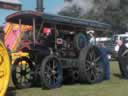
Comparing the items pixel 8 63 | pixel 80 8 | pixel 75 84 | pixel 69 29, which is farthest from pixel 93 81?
pixel 80 8

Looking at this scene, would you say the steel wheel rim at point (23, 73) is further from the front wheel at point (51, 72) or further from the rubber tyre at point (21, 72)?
the front wheel at point (51, 72)

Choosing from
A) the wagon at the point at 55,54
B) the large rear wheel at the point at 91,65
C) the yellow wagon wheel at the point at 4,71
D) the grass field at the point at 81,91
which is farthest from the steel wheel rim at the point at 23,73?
the yellow wagon wheel at the point at 4,71

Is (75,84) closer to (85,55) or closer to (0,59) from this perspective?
(85,55)

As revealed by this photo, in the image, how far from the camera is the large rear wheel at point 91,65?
12523 millimetres

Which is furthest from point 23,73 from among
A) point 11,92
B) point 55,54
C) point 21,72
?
point 11,92

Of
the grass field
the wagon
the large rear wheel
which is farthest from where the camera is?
the large rear wheel

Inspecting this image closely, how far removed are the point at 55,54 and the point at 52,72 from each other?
2.66 ft

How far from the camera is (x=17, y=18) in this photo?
479 inches

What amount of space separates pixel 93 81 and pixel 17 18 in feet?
9.88

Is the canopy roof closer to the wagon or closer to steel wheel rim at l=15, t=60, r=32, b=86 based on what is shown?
the wagon

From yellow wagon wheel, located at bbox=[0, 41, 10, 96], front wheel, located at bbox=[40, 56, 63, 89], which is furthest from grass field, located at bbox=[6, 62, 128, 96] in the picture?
yellow wagon wheel, located at bbox=[0, 41, 10, 96]

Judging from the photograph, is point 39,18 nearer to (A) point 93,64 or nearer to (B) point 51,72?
(B) point 51,72

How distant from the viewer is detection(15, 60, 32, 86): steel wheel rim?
12.3 meters

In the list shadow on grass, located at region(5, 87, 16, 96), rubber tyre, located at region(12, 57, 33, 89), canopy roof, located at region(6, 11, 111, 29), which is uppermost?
canopy roof, located at region(6, 11, 111, 29)
